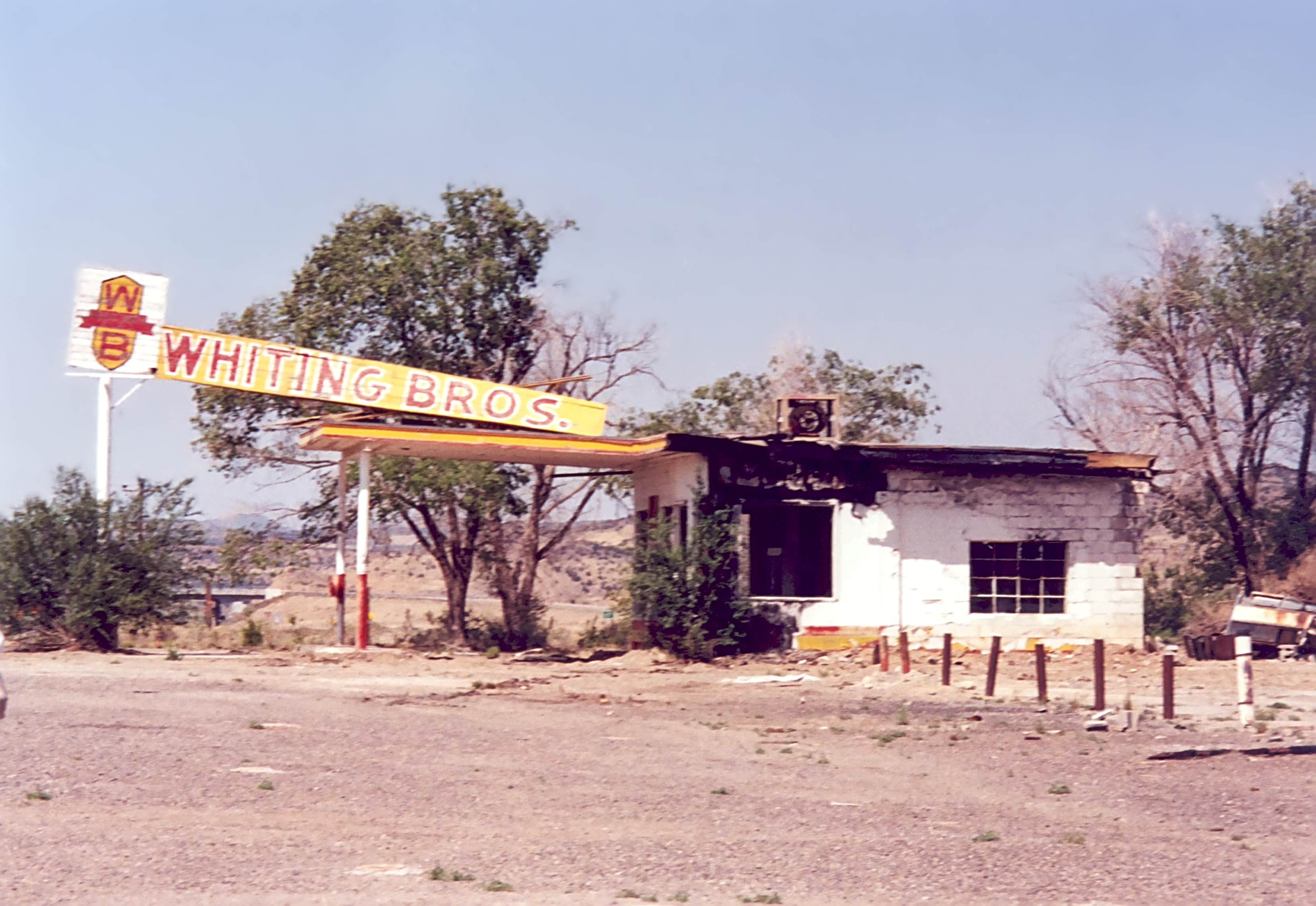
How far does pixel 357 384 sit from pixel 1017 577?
38.9ft

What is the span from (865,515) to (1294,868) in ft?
48.9

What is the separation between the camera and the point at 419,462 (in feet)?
92.6

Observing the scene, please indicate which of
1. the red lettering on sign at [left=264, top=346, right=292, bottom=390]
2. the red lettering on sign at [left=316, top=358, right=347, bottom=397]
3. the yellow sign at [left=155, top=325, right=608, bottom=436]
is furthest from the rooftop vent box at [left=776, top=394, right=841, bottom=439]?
the red lettering on sign at [left=264, top=346, right=292, bottom=390]

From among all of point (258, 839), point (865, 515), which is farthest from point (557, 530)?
point (258, 839)

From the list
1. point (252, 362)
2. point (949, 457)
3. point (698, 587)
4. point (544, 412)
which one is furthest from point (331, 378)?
point (949, 457)

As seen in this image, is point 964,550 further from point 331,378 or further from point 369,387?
point 331,378

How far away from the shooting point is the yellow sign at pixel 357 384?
23359mm

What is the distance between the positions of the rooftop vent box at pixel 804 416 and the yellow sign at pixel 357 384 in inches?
→ 122

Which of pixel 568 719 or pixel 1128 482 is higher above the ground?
pixel 1128 482

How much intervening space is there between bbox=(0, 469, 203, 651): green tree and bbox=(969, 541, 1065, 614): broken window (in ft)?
43.4

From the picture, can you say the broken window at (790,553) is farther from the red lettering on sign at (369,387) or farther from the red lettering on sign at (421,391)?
the red lettering on sign at (369,387)

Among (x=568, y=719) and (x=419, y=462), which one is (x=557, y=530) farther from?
(x=568, y=719)

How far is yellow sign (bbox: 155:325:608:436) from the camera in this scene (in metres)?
23.4

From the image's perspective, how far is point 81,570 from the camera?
21516 mm
